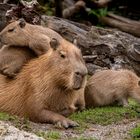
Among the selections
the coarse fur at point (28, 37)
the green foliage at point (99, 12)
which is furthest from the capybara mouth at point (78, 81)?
the green foliage at point (99, 12)

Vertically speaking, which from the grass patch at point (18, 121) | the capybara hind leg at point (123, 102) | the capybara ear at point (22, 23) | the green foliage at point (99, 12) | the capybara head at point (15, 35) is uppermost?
the capybara ear at point (22, 23)

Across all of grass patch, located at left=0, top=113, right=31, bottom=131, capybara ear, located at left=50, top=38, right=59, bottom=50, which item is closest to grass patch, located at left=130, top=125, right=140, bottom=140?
grass patch, located at left=0, top=113, right=31, bottom=131

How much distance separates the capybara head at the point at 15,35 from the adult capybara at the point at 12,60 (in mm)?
259

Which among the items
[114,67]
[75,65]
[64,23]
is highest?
[75,65]

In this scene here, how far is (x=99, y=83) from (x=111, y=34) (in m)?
2.37

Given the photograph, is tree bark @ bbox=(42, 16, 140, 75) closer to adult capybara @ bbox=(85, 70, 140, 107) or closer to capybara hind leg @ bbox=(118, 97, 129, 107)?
adult capybara @ bbox=(85, 70, 140, 107)

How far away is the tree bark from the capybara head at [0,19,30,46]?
2801 millimetres

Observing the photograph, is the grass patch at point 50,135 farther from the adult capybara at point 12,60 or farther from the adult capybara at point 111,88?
the adult capybara at point 111,88

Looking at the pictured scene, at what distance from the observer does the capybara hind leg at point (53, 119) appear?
7.80 m

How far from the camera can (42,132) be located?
7.27m

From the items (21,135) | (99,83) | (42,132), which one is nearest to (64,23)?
(99,83)

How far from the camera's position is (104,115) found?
887 cm

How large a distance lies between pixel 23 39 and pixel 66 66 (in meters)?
1.33

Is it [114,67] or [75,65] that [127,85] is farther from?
[75,65]
